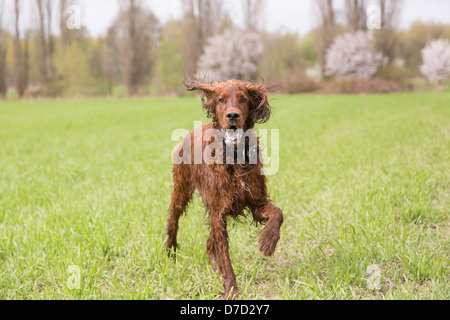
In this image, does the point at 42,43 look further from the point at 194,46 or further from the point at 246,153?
the point at 246,153

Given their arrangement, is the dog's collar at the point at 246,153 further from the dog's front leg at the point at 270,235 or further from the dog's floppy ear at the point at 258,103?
the dog's front leg at the point at 270,235

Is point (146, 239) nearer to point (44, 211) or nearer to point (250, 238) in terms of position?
point (250, 238)

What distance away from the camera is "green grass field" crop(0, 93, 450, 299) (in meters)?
2.67

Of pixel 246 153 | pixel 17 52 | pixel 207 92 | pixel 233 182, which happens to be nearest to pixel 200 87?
pixel 207 92

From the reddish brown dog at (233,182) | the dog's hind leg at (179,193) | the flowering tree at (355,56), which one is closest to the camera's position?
the reddish brown dog at (233,182)

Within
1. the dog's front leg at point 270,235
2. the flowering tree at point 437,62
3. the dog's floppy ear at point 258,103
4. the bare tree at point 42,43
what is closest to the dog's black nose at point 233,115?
the dog's floppy ear at point 258,103

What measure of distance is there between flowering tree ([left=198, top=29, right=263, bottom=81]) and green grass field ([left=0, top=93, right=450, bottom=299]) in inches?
1198

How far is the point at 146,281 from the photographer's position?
2795 millimetres

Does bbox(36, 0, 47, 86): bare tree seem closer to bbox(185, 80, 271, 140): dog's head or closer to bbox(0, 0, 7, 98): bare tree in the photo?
bbox(0, 0, 7, 98): bare tree

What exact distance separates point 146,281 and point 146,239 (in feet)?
1.97

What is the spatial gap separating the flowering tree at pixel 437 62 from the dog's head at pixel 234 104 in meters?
44.6

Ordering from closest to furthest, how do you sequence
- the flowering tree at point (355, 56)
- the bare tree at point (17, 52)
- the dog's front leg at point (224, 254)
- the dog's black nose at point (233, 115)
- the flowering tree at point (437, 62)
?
the dog's black nose at point (233, 115)
the dog's front leg at point (224, 254)
the bare tree at point (17, 52)
the flowering tree at point (355, 56)
the flowering tree at point (437, 62)

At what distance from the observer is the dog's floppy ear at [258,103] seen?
233 cm
